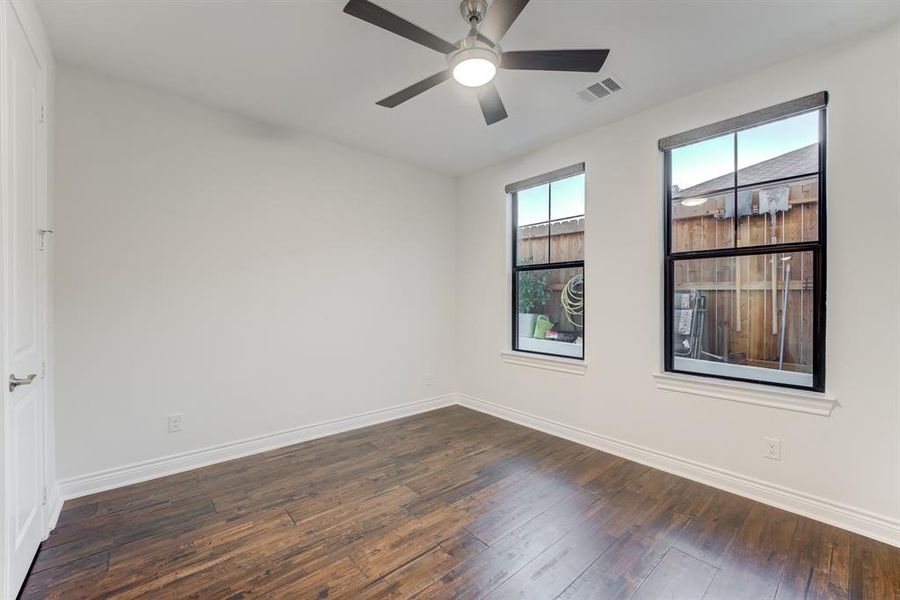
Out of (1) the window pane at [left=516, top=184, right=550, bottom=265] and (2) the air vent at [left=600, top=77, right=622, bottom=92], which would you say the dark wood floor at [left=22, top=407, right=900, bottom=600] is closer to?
(1) the window pane at [left=516, top=184, right=550, bottom=265]

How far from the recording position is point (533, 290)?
406 cm

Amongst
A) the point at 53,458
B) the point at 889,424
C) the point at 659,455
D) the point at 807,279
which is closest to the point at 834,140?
the point at 807,279

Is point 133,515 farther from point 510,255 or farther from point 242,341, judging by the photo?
point 510,255

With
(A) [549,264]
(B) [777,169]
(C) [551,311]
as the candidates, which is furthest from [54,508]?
(B) [777,169]

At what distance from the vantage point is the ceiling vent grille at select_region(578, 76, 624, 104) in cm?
262

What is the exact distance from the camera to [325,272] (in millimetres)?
3621

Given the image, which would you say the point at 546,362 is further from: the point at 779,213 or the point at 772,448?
the point at 779,213

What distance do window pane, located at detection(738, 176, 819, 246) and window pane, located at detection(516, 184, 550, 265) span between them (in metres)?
1.61

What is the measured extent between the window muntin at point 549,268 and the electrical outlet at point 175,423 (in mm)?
3015

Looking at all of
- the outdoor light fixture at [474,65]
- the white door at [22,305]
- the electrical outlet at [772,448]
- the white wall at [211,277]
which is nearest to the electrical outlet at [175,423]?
the white wall at [211,277]

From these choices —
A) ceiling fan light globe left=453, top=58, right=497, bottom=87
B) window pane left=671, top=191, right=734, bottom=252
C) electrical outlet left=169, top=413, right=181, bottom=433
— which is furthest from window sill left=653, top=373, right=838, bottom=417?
electrical outlet left=169, top=413, right=181, bottom=433

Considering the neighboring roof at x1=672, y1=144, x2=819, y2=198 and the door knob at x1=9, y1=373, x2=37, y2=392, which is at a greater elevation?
the neighboring roof at x1=672, y1=144, x2=819, y2=198

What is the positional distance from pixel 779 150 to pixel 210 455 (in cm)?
452

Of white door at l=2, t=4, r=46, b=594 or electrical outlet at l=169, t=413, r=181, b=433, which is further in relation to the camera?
electrical outlet at l=169, t=413, r=181, b=433
